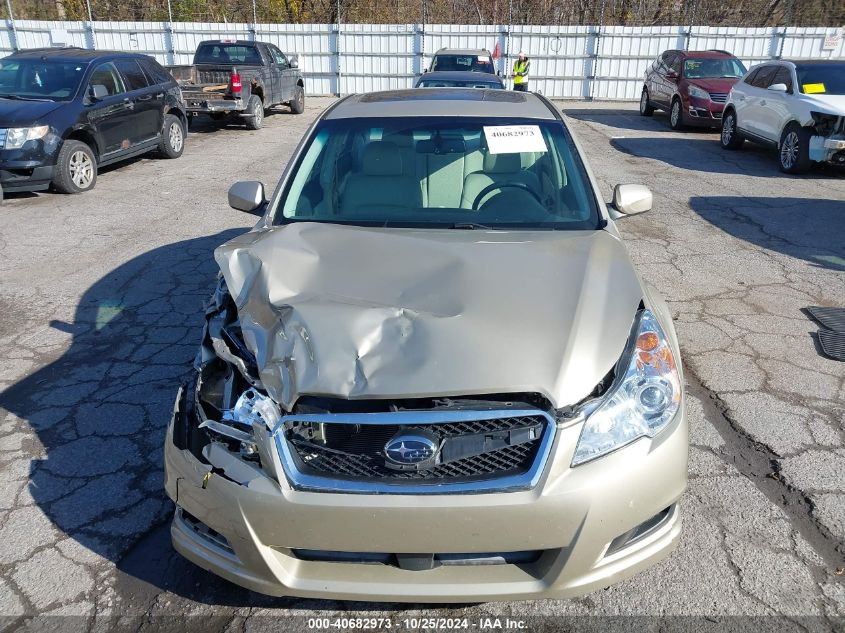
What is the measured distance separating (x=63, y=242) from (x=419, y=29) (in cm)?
1742

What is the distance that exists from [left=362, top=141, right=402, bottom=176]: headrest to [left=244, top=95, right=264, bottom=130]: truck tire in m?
11.8

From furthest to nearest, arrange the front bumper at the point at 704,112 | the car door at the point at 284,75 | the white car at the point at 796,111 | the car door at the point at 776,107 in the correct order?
the car door at the point at 284,75, the front bumper at the point at 704,112, the car door at the point at 776,107, the white car at the point at 796,111

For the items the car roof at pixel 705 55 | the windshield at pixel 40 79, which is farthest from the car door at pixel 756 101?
the windshield at pixel 40 79

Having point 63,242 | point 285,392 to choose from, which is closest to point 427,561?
point 285,392

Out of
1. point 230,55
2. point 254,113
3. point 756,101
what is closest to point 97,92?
point 254,113

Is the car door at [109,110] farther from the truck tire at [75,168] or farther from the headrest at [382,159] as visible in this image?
the headrest at [382,159]

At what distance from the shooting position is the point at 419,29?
21984 millimetres

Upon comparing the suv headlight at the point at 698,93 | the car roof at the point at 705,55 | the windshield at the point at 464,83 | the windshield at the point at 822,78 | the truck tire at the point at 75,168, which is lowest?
the truck tire at the point at 75,168

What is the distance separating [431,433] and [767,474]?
212cm

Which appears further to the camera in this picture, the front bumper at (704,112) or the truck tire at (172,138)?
the front bumper at (704,112)

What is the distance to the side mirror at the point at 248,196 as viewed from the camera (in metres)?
3.87

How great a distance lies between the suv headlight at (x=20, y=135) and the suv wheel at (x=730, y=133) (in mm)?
11523

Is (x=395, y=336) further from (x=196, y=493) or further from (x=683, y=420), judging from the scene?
(x=683, y=420)

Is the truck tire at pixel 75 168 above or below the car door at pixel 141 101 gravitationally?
below
